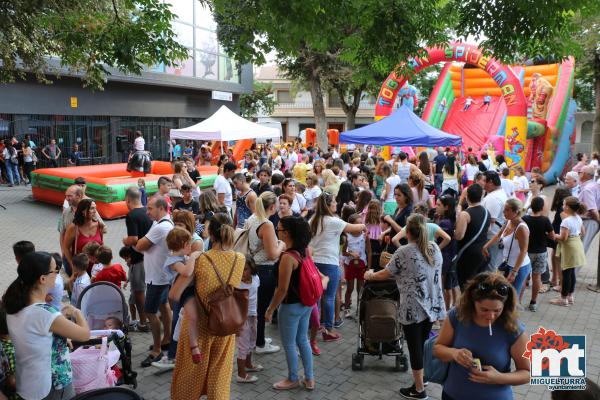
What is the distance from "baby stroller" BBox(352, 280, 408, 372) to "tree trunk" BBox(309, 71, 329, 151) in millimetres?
23778

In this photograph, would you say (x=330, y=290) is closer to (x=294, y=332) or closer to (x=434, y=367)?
(x=294, y=332)

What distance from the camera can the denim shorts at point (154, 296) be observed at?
16.3ft

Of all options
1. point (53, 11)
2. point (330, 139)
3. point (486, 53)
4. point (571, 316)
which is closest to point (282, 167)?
point (53, 11)

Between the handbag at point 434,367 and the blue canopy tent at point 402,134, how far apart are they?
8.87 metres

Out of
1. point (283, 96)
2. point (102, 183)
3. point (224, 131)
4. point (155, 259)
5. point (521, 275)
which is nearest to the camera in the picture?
point (155, 259)

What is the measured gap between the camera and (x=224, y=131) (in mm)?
14570

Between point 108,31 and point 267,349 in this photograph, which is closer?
point 267,349

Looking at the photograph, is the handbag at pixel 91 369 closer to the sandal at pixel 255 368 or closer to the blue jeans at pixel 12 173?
the sandal at pixel 255 368

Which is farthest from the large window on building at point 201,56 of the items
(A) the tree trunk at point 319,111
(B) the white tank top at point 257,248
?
(B) the white tank top at point 257,248

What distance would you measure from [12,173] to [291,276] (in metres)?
16.2

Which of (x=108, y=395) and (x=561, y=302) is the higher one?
(x=108, y=395)

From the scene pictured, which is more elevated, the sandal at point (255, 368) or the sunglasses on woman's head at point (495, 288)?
the sunglasses on woman's head at point (495, 288)

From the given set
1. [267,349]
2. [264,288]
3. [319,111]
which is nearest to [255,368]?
[267,349]

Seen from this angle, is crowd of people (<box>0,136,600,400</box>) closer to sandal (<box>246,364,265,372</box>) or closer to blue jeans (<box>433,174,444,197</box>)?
sandal (<box>246,364,265,372</box>)
